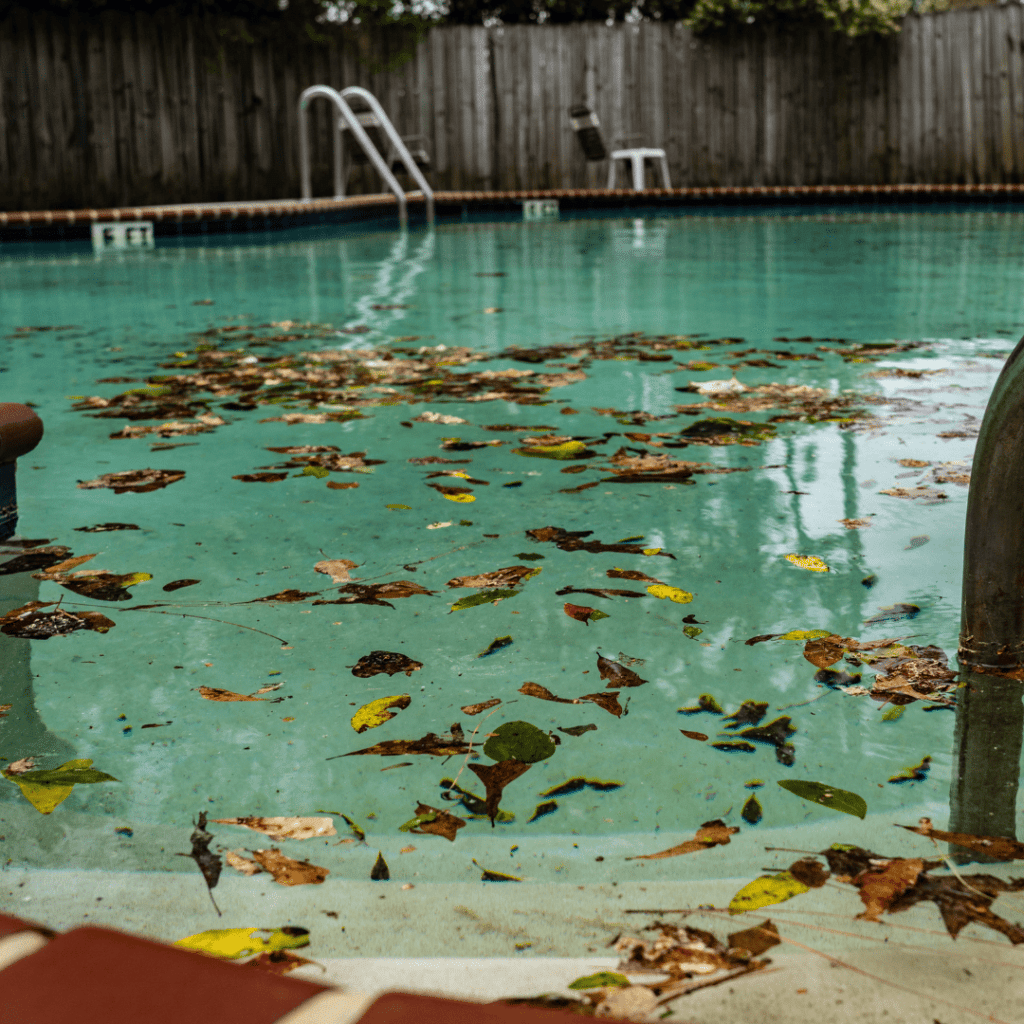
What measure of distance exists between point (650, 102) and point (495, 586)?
1445cm

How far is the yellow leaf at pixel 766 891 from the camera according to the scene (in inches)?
43.1

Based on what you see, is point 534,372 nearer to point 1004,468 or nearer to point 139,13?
point 1004,468

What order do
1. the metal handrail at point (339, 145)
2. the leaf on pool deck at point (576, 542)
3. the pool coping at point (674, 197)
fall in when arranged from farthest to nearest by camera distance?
the pool coping at point (674, 197), the metal handrail at point (339, 145), the leaf on pool deck at point (576, 542)

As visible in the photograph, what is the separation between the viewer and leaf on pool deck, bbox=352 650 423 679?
1643mm

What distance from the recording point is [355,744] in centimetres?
145

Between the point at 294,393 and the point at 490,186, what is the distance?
39.4 ft

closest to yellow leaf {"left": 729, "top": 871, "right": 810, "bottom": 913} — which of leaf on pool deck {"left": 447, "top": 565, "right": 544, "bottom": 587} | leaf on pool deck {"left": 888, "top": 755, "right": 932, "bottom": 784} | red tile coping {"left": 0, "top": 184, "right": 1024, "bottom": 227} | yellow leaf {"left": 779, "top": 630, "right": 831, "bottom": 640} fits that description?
leaf on pool deck {"left": 888, "top": 755, "right": 932, "bottom": 784}

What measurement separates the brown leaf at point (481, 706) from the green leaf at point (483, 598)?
333mm

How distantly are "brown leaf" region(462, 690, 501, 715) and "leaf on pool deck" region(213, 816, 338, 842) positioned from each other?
0.96 feet

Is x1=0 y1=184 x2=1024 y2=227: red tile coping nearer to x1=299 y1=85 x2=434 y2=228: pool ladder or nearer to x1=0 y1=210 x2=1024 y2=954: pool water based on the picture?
x1=299 y1=85 x2=434 y2=228: pool ladder

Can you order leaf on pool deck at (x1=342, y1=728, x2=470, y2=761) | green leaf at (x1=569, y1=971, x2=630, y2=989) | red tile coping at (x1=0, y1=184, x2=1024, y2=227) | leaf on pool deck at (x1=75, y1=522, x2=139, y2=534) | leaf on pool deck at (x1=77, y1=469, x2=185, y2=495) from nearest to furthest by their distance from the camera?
green leaf at (x1=569, y1=971, x2=630, y2=989) < leaf on pool deck at (x1=342, y1=728, x2=470, y2=761) < leaf on pool deck at (x1=75, y1=522, x2=139, y2=534) < leaf on pool deck at (x1=77, y1=469, x2=185, y2=495) < red tile coping at (x1=0, y1=184, x2=1024, y2=227)

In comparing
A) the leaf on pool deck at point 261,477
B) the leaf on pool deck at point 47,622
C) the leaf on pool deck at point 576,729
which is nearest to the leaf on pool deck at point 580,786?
the leaf on pool deck at point 576,729

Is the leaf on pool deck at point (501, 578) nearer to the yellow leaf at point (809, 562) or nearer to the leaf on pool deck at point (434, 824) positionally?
the yellow leaf at point (809, 562)

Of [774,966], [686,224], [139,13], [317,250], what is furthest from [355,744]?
[139,13]
